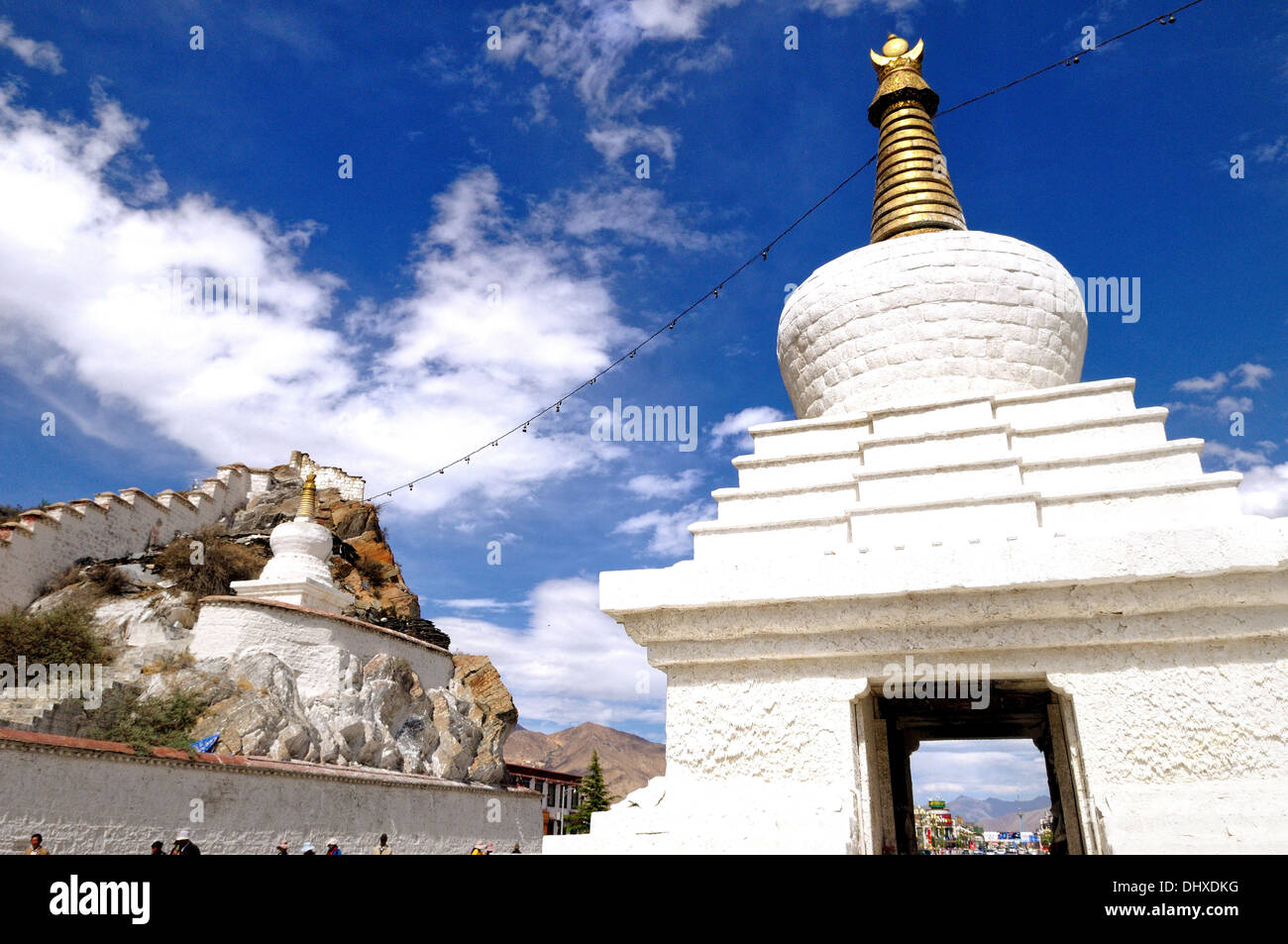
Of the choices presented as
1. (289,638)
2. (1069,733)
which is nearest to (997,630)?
(1069,733)

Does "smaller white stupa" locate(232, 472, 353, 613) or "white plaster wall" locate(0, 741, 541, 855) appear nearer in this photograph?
"white plaster wall" locate(0, 741, 541, 855)

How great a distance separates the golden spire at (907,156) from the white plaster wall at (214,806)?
12.8m

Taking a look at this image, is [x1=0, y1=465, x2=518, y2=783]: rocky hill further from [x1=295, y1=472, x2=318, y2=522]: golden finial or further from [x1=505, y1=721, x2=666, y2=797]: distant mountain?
[x1=505, y1=721, x2=666, y2=797]: distant mountain

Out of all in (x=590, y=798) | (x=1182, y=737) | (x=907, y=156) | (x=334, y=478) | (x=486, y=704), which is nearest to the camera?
(x=1182, y=737)

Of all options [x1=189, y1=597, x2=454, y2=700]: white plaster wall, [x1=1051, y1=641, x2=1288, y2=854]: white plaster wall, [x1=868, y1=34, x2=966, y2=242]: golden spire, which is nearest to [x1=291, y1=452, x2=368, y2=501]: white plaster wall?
[x1=189, y1=597, x2=454, y2=700]: white plaster wall

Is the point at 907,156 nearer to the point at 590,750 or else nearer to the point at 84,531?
the point at 84,531

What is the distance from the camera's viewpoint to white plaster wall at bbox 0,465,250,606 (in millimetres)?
22859

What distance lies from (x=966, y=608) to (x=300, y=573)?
2082 centimetres

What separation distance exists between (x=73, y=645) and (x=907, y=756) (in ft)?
57.4

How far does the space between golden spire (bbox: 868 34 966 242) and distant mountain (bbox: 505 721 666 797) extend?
331 feet

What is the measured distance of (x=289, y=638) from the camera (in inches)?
768

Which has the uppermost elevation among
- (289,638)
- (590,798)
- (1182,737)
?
(289,638)

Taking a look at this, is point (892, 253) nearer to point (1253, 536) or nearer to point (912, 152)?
point (912, 152)
